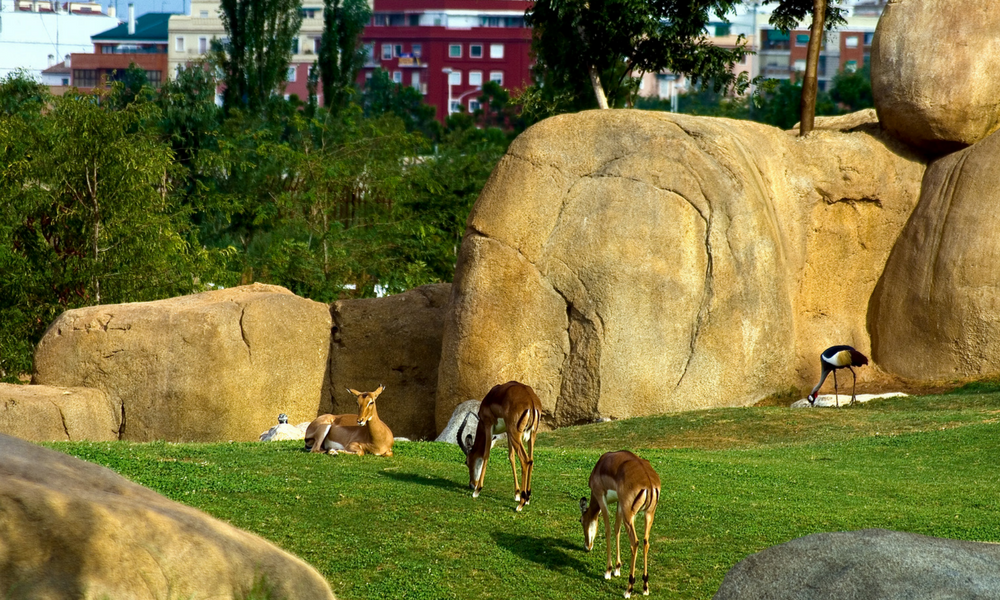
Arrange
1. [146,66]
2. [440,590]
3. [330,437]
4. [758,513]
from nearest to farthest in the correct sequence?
[440,590]
[758,513]
[330,437]
[146,66]

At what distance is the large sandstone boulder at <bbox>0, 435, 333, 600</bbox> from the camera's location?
4.32 meters

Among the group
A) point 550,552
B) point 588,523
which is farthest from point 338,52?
point 588,523

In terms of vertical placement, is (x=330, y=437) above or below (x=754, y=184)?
below

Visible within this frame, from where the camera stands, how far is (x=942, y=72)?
65.3ft

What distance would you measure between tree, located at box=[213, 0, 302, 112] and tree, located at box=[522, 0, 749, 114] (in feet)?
39.5

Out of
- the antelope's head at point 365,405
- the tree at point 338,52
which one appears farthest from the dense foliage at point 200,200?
the antelope's head at point 365,405

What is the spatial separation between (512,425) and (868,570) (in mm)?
3935

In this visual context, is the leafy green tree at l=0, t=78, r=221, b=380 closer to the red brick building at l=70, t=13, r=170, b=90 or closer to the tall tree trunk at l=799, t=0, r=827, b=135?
the tall tree trunk at l=799, t=0, r=827, b=135

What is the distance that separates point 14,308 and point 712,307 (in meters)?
12.4

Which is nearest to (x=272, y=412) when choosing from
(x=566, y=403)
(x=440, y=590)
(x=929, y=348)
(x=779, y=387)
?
(x=566, y=403)

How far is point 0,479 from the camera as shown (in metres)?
4.50

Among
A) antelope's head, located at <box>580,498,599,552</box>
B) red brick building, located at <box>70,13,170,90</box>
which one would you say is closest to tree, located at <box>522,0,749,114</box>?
antelope's head, located at <box>580,498,599,552</box>

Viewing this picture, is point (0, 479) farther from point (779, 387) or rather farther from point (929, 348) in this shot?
point (929, 348)

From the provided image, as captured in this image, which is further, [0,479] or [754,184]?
[754,184]
